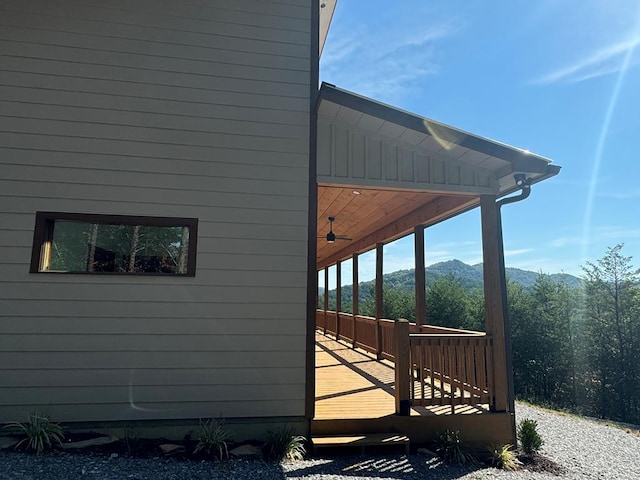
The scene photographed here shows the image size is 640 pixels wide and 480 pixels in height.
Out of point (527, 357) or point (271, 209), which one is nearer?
point (271, 209)

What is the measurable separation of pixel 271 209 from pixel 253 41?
2115 millimetres

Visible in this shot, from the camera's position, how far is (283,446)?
3955mm

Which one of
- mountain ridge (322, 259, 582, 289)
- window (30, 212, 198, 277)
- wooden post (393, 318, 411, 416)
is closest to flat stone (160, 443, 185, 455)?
window (30, 212, 198, 277)

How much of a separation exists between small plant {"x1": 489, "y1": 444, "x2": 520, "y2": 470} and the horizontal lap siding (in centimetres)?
211

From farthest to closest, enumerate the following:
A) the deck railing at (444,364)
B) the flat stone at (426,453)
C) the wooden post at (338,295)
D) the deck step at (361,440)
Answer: the wooden post at (338,295)
the deck railing at (444,364)
the flat stone at (426,453)
the deck step at (361,440)

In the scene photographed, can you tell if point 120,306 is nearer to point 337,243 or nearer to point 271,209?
point 271,209

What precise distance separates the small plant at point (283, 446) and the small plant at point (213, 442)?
417 millimetres

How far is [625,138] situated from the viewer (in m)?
20.6

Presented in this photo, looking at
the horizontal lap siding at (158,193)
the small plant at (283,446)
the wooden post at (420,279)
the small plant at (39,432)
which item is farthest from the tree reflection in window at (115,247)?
the wooden post at (420,279)

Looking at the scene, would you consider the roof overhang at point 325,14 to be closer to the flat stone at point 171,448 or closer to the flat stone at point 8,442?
the flat stone at point 171,448

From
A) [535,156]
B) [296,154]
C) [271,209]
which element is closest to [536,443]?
[535,156]

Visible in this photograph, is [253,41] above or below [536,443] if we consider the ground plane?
above

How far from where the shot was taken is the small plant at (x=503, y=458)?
413 cm

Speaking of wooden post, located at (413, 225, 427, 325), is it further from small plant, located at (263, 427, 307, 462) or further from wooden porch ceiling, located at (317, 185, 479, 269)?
small plant, located at (263, 427, 307, 462)
